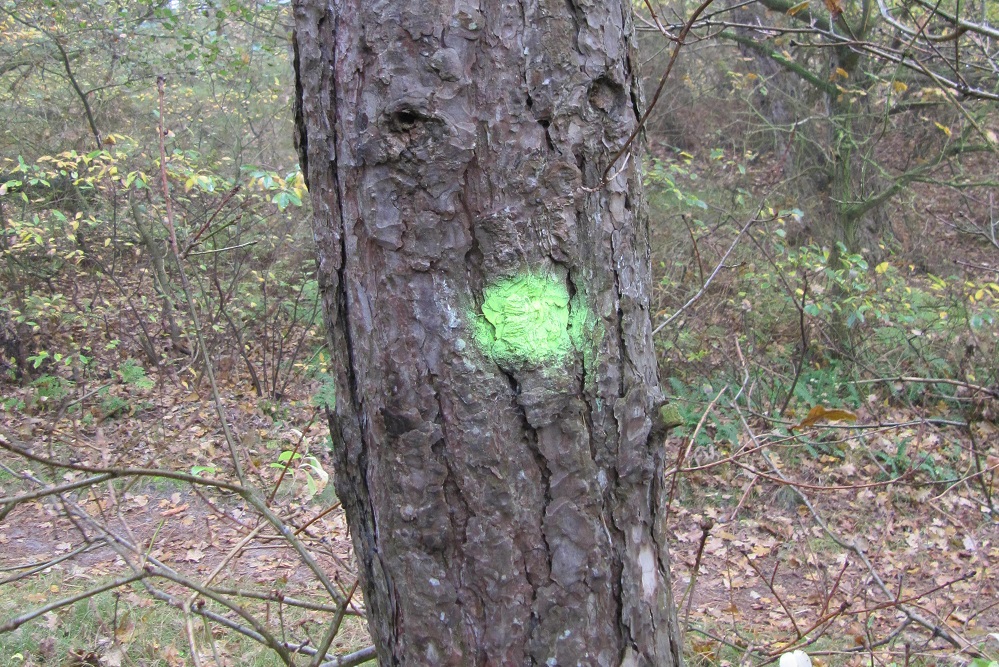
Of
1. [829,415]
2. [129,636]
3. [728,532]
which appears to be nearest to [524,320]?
[829,415]

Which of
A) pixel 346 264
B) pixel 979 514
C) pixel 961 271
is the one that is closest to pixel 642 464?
pixel 346 264

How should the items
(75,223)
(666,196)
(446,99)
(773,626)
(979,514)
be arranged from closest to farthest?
(446,99)
(773,626)
(979,514)
(75,223)
(666,196)

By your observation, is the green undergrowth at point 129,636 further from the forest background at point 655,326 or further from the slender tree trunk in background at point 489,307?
the slender tree trunk in background at point 489,307

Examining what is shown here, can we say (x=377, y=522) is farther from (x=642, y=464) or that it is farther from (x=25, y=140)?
(x=25, y=140)

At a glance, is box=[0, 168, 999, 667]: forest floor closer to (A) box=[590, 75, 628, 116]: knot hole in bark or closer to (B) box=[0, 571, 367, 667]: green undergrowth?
(B) box=[0, 571, 367, 667]: green undergrowth

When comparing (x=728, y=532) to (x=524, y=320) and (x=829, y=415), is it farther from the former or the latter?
(x=524, y=320)

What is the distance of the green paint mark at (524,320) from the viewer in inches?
44.0

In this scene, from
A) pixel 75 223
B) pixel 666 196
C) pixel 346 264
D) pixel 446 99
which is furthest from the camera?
pixel 666 196

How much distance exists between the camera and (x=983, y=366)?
6.80 m

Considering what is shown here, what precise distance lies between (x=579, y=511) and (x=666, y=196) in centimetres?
796

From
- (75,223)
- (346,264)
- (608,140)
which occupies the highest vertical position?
(608,140)

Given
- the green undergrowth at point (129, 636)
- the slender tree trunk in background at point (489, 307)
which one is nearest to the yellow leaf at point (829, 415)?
the slender tree trunk in background at point (489, 307)

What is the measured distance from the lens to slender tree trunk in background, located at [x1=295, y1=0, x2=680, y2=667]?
3.56 feet

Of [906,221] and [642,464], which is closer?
[642,464]
